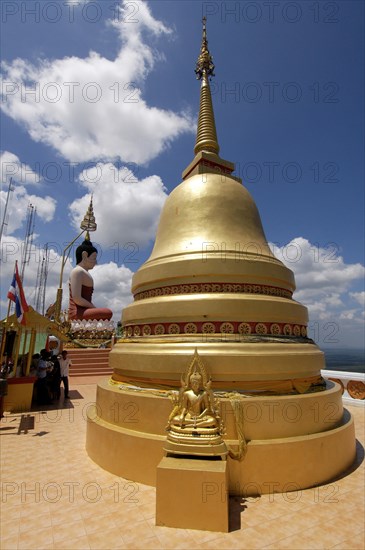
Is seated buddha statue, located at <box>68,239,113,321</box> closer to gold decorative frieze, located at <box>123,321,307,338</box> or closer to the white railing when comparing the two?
the white railing

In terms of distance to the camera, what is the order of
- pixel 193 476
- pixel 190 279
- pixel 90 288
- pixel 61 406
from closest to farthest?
pixel 193 476 → pixel 190 279 → pixel 61 406 → pixel 90 288

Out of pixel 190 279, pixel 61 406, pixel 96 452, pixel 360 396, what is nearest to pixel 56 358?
pixel 61 406

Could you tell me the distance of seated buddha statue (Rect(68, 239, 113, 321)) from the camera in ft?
85.7

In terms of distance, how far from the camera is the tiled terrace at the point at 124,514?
4348mm

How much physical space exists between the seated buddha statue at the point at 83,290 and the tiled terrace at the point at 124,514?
63.0 feet

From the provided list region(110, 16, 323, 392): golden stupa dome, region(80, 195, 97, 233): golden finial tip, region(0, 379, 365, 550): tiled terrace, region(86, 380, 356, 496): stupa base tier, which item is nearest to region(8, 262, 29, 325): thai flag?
region(110, 16, 323, 392): golden stupa dome

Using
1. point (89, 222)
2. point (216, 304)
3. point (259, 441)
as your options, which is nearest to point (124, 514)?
point (259, 441)

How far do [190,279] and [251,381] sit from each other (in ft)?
8.79

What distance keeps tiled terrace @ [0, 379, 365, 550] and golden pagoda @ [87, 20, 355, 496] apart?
0.34 m

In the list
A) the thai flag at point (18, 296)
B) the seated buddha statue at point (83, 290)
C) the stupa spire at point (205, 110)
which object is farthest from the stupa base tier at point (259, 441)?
the seated buddha statue at point (83, 290)

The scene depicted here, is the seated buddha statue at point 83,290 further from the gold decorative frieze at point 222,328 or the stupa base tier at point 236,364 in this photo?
the stupa base tier at point 236,364

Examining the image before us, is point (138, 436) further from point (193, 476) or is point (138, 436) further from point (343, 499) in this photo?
point (343, 499)

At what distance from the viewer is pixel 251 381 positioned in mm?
6395

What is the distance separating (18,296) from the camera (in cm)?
994
